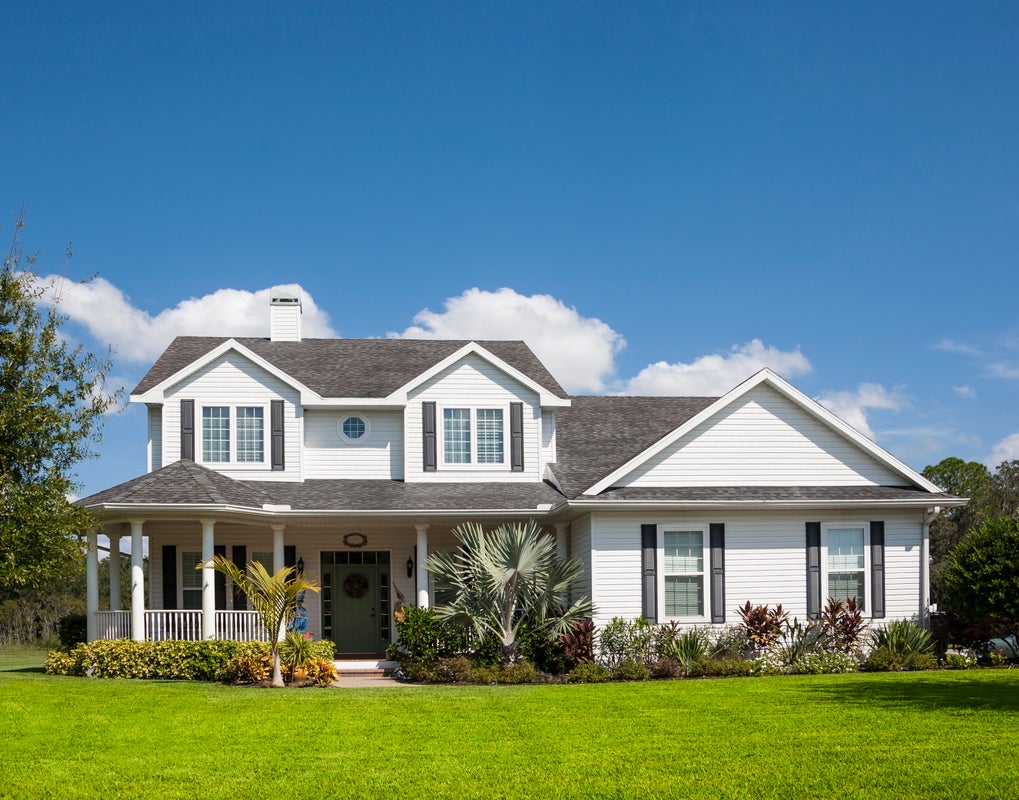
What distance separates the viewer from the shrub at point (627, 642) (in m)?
20.0

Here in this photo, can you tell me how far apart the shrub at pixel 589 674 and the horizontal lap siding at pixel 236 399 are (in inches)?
315

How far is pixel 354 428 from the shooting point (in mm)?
24641

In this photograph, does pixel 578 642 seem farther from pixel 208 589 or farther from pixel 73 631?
pixel 73 631

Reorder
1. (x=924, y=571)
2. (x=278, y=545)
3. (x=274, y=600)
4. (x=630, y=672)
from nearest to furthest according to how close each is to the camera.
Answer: (x=274, y=600)
(x=630, y=672)
(x=924, y=571)
(x=278, y=545)

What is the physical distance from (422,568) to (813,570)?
24.9ft

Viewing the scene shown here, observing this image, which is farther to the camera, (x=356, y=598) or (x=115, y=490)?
(x=356, y=598)

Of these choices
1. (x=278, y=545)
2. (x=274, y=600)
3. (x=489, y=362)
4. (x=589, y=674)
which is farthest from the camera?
(x=489, y=362)

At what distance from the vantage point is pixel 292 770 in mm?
10789

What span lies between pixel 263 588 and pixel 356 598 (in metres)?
6.02

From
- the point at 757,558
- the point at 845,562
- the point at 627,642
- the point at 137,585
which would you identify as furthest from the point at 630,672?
the point at 137,585

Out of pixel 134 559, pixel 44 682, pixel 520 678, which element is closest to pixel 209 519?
pixel 134 559

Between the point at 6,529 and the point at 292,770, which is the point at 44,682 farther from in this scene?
the point at 292,770

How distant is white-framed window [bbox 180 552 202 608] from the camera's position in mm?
23453

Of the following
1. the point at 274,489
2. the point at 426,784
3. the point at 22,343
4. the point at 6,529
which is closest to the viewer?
the point at 426,784
